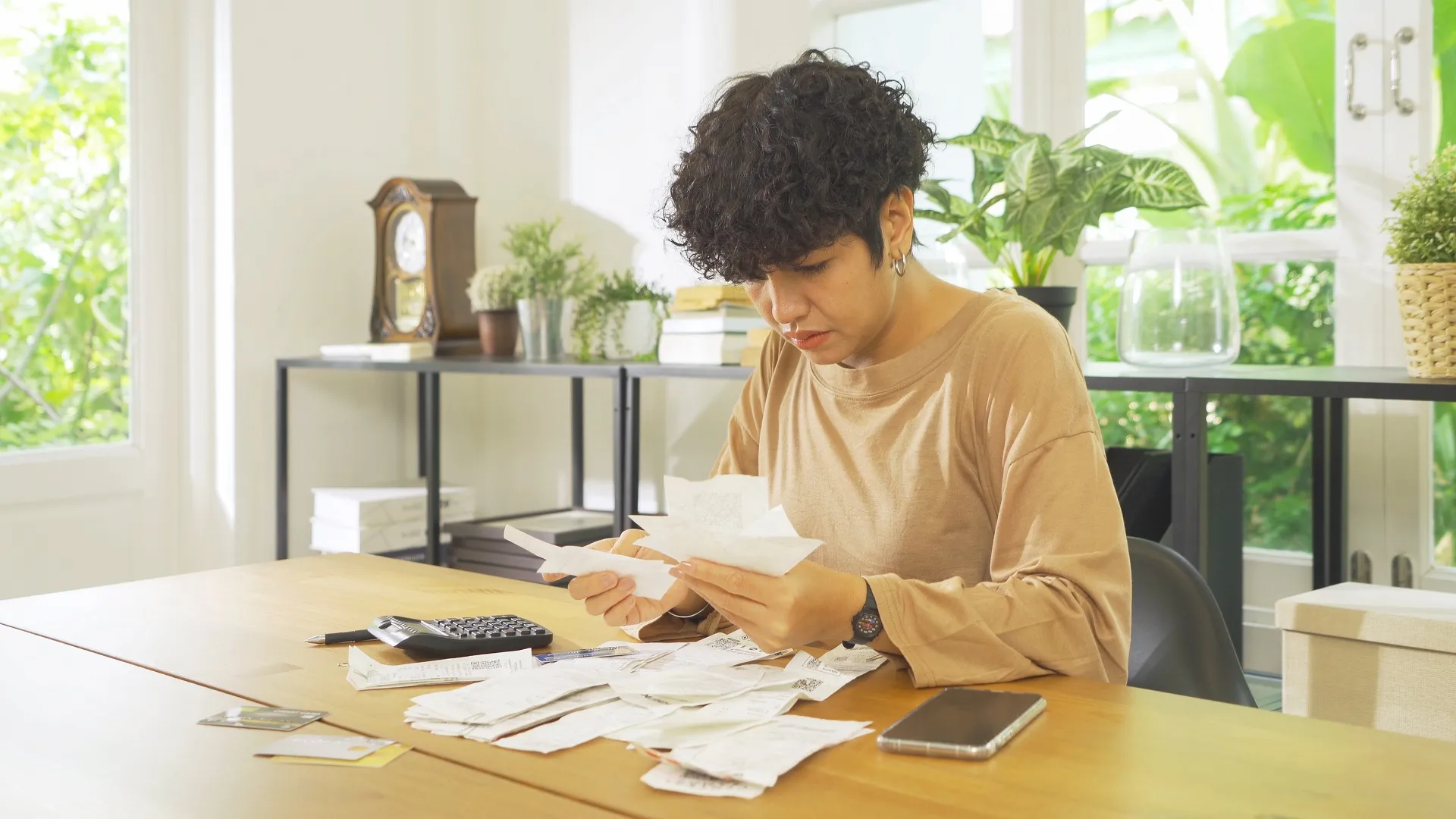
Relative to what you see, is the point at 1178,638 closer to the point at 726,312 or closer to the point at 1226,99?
the point at 726,312

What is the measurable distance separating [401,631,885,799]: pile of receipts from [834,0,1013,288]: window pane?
73.2 inches

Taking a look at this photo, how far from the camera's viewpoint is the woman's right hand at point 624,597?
1.26 m

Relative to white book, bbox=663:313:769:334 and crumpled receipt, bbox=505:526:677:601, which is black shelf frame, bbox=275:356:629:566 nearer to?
white book, bbox=663:313:769:334

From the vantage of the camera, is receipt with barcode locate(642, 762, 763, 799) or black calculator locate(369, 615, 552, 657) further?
black calculator locate(369, 615, 552, 657)

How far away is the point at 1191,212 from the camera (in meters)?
2.73

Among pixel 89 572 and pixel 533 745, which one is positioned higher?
pixel 533 745

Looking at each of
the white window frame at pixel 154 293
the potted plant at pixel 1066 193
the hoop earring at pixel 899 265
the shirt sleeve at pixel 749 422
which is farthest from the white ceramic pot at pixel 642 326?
the hoop earring at pixel 899 265

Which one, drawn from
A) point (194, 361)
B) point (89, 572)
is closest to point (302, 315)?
point (194, 361)

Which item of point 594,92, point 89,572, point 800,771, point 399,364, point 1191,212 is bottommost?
point 89,572

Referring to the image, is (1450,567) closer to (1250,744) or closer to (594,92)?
(1250,744)

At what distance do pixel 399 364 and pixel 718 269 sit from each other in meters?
1.93

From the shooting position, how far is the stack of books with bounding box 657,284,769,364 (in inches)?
103

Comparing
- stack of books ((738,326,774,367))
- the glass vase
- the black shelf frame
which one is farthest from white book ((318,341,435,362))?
the glass vase

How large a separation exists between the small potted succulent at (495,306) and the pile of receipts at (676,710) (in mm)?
2086
